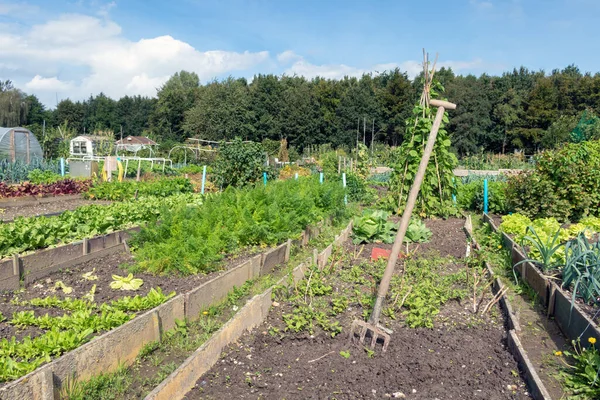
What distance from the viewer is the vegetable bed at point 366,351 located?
11.2 ft

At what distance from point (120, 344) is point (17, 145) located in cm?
2338

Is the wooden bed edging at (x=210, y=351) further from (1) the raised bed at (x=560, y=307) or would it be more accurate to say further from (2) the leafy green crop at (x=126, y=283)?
(1) the raised bed at (x=560, y=307)

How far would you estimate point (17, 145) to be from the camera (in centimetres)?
2302

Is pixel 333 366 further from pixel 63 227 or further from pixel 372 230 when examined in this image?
pixel 372 230

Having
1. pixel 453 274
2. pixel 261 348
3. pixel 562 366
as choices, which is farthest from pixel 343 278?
pixel 562 366

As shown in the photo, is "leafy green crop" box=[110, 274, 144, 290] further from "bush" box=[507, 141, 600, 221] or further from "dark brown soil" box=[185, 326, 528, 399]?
"bush" box=[507, 141, 600, 221]

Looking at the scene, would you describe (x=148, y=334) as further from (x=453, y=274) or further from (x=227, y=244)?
(x=453, y=274)

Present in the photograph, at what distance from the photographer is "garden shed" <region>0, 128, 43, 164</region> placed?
2195 centimetres

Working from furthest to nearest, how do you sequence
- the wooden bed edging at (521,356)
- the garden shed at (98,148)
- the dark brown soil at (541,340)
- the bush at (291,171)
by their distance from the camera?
the garden shed at (98,148) < the bush at (291,171) < the dark brown soil at (541,340) < the wooden bed edging at (521,356)

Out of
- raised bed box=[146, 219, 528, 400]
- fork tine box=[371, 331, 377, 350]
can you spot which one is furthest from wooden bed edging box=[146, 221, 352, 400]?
fork tine box=[371, 331, 377, 350]

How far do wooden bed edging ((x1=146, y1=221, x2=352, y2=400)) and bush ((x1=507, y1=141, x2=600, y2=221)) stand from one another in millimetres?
7481

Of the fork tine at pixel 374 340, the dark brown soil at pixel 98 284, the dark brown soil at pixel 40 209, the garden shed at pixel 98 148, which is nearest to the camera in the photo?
the fork tine at pixel 374 340

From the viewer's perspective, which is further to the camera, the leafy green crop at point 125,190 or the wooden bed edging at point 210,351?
the leafy green crop at point 125,190

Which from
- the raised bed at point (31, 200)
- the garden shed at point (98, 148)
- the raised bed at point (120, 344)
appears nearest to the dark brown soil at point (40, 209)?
the raised bed at point (31, 200)
